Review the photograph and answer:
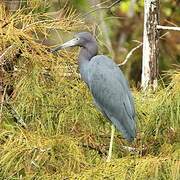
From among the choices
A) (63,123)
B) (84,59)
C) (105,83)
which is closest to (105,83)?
(105,83)

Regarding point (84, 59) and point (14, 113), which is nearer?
point (14, 113)

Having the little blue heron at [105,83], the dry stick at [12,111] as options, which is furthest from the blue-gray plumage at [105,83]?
the dry stick at [12,111]

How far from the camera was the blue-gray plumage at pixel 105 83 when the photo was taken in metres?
3.00

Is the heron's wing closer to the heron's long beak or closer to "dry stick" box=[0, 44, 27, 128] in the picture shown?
the heron's long beak

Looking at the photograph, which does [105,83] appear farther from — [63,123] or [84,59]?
[63,123]

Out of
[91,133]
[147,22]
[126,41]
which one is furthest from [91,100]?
[126,41]

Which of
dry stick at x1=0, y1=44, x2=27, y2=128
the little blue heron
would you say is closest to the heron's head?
the little blue heron

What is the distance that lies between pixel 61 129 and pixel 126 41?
3.44m

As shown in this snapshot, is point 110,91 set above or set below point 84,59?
below

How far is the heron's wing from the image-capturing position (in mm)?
3004

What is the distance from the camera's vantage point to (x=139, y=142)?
282 centimetres

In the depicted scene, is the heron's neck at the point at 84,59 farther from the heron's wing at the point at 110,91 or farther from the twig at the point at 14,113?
the twig at the point at 14,113

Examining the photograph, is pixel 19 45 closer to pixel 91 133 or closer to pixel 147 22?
pixel 91 133

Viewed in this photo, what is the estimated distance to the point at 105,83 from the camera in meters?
3.14
